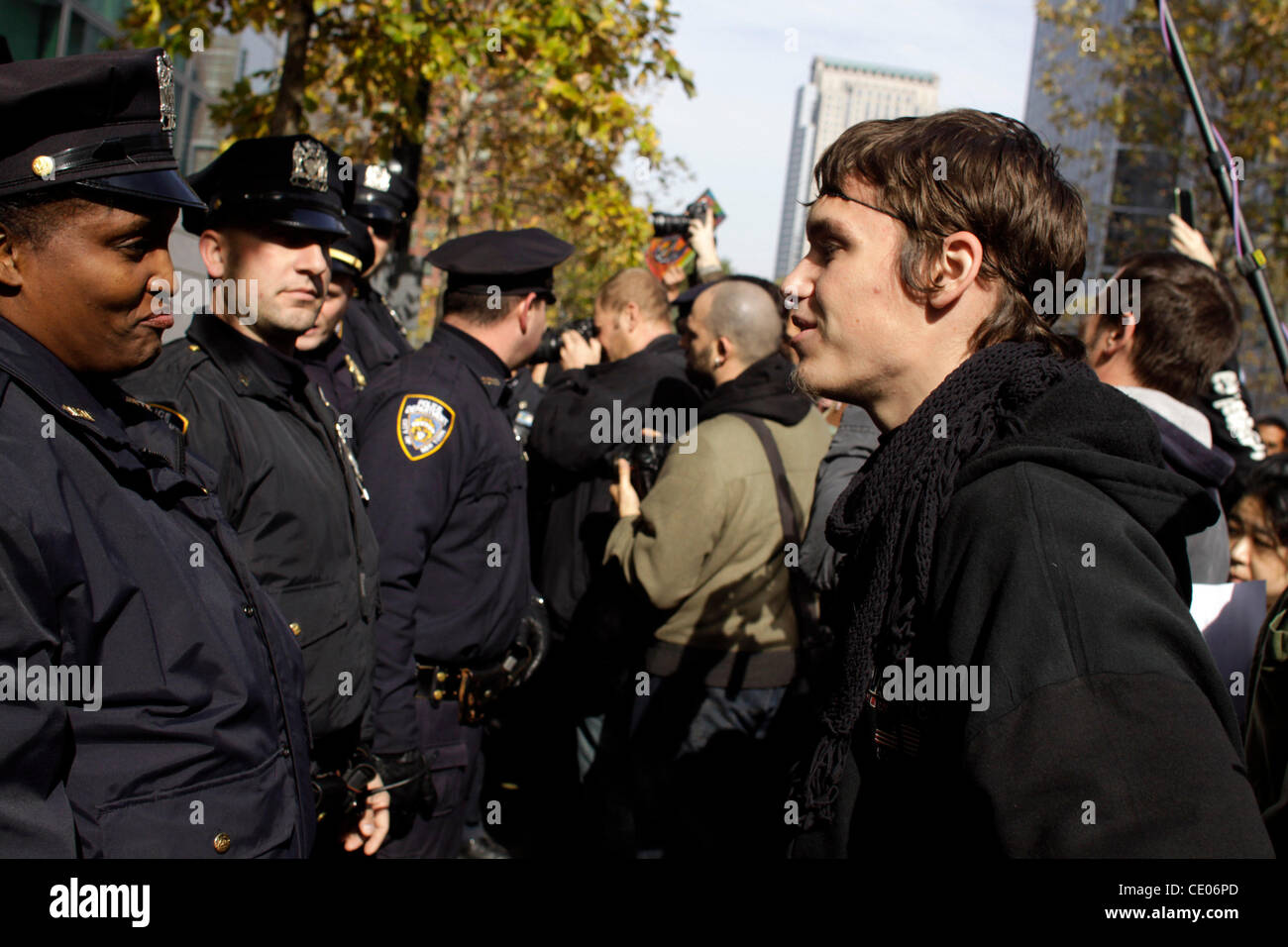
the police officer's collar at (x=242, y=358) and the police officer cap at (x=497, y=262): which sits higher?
the police officer cap at (x=497, y=262)

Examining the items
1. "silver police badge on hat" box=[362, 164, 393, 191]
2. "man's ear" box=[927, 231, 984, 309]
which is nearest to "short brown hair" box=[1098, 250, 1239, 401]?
"man's ear" box=[927, 231, 984, 309]

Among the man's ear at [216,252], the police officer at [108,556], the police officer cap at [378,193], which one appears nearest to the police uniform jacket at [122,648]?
the police officer at [108,556]

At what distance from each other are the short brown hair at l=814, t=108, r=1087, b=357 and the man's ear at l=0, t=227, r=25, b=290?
140cm

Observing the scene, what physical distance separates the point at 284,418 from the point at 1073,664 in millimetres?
2131

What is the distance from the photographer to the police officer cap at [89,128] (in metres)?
1.57

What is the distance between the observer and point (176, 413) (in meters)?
2.23

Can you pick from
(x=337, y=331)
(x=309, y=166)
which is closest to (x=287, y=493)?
(x=309, y=166)

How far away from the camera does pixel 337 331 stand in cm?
434

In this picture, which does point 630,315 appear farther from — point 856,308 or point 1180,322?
point 856,308

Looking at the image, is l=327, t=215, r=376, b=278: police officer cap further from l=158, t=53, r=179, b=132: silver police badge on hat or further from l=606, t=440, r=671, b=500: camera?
l=158, t=53, r=179, b=132: silver police badge on hat

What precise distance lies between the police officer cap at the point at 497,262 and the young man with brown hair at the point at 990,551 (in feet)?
7.39

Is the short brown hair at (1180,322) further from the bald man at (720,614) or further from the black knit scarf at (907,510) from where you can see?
the black knit scarf at (907,510)

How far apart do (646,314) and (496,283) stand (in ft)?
4.88

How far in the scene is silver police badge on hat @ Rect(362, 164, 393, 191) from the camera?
505 cm
